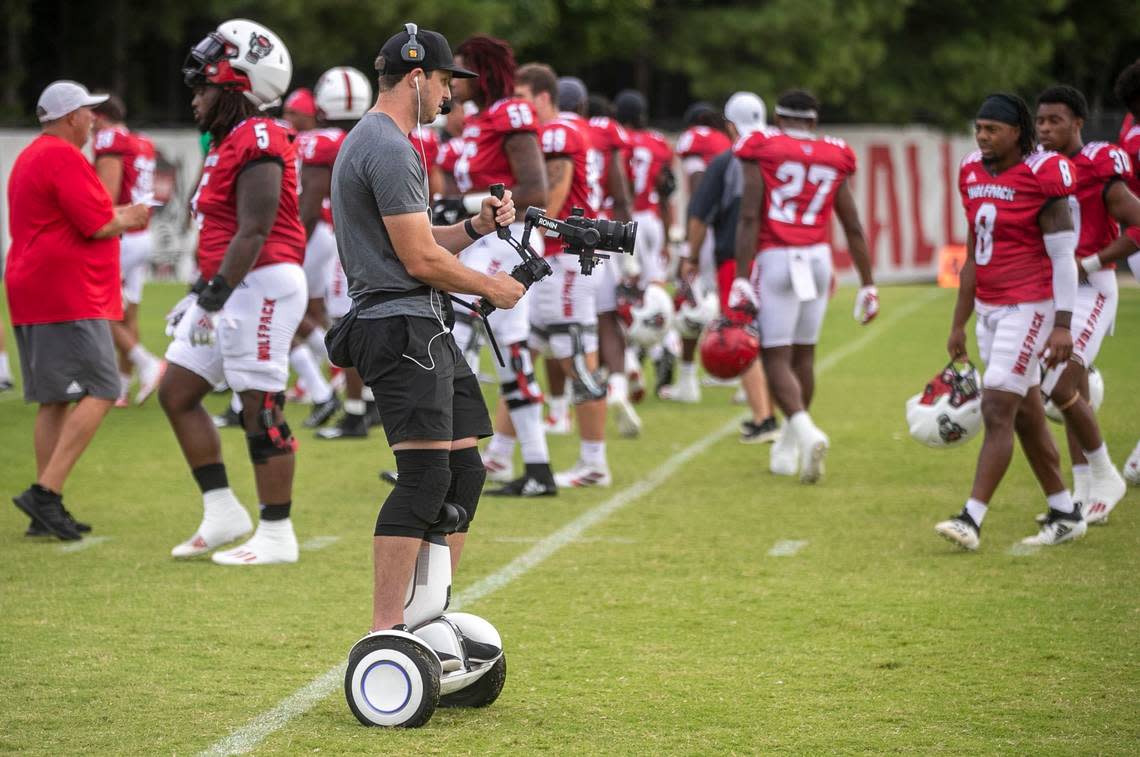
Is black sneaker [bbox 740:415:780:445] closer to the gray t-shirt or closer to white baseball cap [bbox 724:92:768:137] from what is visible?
white baseball cap [bbox 724:92:768:137]

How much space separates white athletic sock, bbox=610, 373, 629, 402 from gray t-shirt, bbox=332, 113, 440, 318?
6008 millimetres

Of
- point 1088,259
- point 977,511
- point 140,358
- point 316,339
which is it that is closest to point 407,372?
point 977,511

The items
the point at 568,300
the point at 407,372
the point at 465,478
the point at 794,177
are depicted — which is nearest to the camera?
the point at 407,372

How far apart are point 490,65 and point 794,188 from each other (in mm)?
1938

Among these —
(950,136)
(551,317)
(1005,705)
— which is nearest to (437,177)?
(551,317)

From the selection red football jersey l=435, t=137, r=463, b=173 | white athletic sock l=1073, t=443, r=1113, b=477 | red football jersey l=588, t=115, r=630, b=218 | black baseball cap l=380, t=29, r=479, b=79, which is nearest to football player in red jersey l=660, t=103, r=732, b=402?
red football jersey l=588, t=115, r=630, b=218

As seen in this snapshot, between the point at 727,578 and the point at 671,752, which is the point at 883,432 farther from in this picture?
the point at 671,752

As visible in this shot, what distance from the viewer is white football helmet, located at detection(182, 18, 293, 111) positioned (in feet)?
21.8

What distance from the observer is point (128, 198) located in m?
12.8

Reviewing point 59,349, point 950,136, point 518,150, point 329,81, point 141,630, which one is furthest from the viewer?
point 950,136

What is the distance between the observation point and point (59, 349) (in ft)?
24.4

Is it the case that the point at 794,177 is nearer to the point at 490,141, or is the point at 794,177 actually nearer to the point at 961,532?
the point at 490,141

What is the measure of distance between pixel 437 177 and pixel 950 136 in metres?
19.5

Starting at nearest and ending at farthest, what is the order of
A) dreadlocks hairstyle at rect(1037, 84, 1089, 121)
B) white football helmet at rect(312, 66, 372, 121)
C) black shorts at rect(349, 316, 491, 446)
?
black shorts at rect(349, 316, 491, 446)
dreadlocks hairstyle at rect(1037, 84, 1089, 121)
white football helmet at rect(312, 66, 372, 121)
